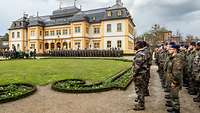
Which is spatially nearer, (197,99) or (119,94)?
(197,99)

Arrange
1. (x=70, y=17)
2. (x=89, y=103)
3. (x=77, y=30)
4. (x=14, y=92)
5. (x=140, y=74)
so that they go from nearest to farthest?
(x=140, y=74) → (x=89, y=103) → (x=14, y=92) → (x=77, y=30) → (x=70, y=17)

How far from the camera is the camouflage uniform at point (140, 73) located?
6660 millimetres

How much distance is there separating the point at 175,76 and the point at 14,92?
5.90 metres

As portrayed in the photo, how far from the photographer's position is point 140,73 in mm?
6738

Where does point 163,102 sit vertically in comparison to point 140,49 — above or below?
below

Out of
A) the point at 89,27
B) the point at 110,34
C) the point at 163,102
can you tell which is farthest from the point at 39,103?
the point at 89,27

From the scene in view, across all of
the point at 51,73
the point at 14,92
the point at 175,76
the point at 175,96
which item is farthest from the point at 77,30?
the point at 175,96

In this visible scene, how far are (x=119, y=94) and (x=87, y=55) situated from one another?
29.9m

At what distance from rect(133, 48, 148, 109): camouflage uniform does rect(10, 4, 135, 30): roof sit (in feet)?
121

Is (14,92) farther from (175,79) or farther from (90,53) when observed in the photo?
(90,53)

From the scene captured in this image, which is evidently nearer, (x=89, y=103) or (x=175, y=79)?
(x=175, y=79)

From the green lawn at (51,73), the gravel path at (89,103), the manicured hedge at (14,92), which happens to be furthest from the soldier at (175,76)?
the green lawn at (51,73)

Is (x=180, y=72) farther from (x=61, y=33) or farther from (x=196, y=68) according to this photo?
Result: (x=61, y=33)

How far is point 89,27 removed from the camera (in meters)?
48.1
